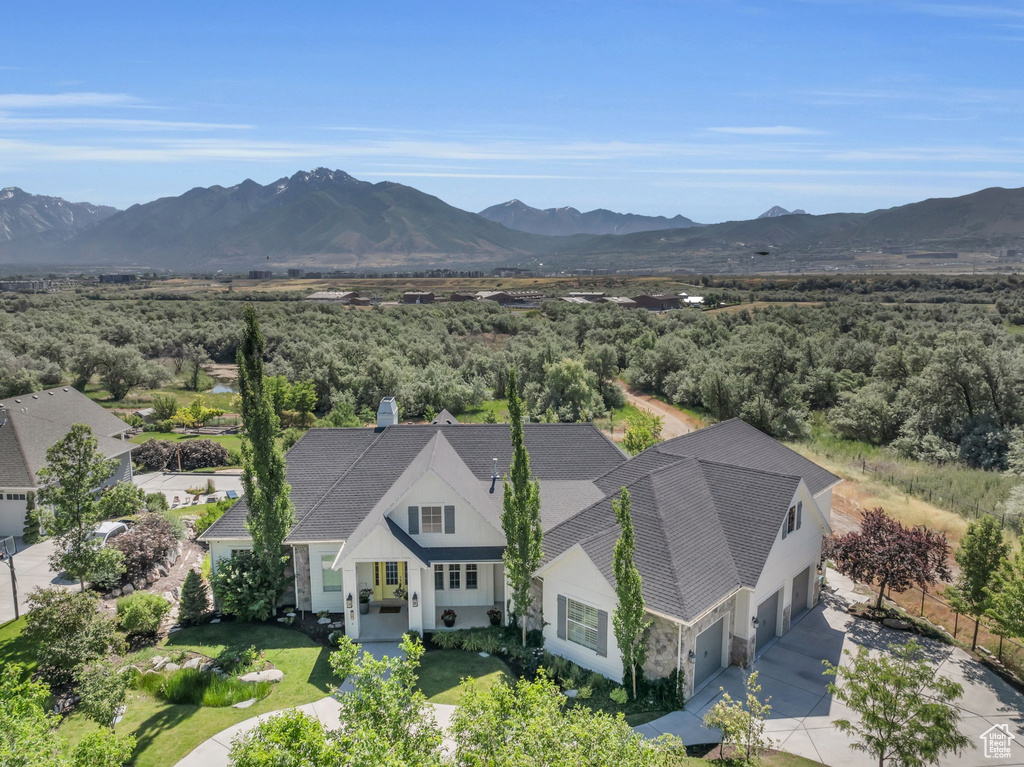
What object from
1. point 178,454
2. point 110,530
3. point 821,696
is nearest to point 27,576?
point 110,530

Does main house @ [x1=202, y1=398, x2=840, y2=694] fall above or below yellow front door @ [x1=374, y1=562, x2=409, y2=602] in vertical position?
above

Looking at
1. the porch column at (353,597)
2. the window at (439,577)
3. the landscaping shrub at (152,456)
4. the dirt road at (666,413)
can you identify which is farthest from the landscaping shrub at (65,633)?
the dirt road at (666,413)

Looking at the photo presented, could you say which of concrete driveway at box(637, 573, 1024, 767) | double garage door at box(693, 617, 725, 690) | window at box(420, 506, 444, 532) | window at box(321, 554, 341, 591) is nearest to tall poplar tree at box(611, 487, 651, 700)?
concrete driveway at box(637, 573, 1024, 767)

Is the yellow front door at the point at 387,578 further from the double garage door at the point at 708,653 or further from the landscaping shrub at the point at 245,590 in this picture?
the double garage door at the point at 708,653

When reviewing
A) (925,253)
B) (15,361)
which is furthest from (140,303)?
(925,253)

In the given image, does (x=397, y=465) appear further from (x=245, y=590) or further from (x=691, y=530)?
(x=691, y=530)

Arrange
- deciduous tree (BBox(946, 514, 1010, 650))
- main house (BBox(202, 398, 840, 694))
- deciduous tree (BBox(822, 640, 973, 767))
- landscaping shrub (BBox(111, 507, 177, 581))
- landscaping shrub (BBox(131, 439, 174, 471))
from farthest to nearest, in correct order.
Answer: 1. landscaping shrub (BBox(131, 439, 174, 471))
2. landscaping shrub (BBox(111, 507, 177, 581))
3. deciduous tree (BBox(946, 514, 1010, 650))
4. main house (BBox(202, 398, 840, 694))
5. deciduous tree (BBox(822, 640, 973, 767))

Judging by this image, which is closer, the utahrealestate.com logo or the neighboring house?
the utahrealestate.com logo

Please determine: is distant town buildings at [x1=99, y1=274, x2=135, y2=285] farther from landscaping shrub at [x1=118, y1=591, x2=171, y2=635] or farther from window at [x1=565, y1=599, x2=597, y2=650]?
window at [x1=565, y1=599, x2=597, y2=650]
